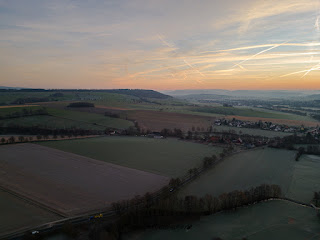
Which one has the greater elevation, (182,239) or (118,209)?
(118,209)

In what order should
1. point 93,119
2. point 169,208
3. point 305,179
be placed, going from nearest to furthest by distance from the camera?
point 169,208
point 305,179
point 93,119

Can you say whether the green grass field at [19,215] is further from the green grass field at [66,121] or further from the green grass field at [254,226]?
the green grass field at [66,121]

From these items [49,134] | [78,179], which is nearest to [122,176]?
A: [78,179]

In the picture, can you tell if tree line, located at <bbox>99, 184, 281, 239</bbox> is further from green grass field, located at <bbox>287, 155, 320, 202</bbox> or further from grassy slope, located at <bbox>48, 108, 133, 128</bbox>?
grassy slope, located at <bbox>48, 108, 133, 128</bbox>

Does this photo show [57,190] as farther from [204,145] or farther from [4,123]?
[4,123]

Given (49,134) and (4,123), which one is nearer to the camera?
(49,134)

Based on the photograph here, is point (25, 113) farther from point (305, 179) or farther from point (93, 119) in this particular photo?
point (305, 179)

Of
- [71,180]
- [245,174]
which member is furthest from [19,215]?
[245,174]

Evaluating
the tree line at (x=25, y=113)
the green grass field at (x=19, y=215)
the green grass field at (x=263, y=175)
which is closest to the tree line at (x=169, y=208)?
the green grass field at (x=263, y=175)
